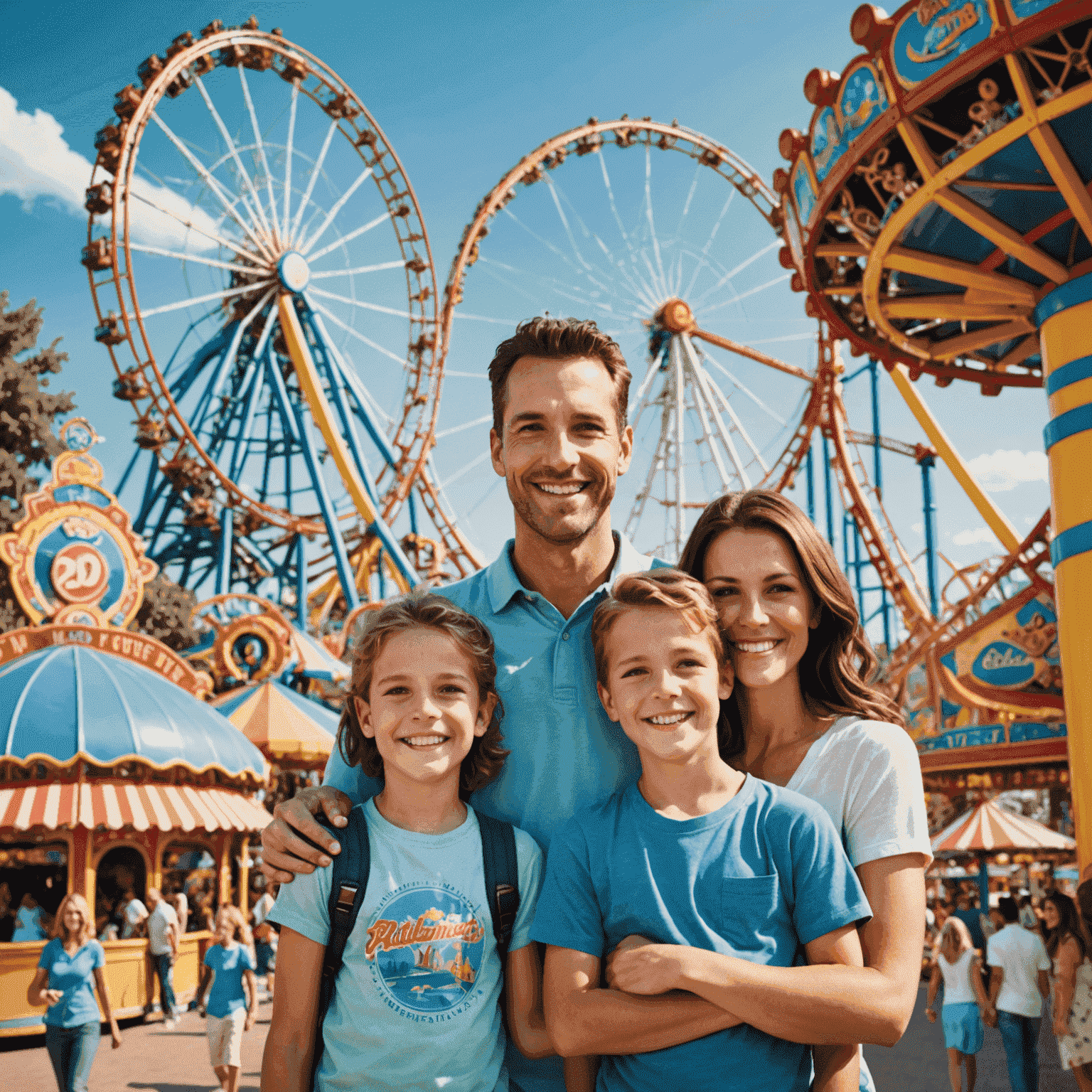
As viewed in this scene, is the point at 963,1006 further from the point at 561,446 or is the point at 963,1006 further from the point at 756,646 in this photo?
the point at 561,446

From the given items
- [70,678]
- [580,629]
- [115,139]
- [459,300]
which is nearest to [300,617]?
[459,300]

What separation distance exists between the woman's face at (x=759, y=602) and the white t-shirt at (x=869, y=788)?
19cm

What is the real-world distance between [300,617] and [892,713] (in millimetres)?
21283

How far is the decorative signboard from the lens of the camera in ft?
37.1

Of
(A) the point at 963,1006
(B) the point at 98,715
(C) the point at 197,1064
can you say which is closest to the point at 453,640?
(A) the point at 963,1006

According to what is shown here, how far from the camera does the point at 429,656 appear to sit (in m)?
2.13

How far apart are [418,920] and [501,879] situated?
0.17 meters

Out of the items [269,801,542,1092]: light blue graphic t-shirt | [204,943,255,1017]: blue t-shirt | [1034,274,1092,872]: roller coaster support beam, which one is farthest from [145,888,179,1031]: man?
[269,801,542,1092]: light blue graphic t-shirt

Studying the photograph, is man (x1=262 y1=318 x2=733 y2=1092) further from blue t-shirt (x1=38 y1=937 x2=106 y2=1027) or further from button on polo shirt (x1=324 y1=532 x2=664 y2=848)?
blue t-shirt (x1=38 y1=937 x2=106 y2=1027)

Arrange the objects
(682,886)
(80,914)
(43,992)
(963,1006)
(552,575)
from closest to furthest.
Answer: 1. (682,886)
2. (552,575)
3. (43,992)
4. (80,914)
5. (963,1006)

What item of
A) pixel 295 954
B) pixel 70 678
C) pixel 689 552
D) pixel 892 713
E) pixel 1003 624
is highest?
pixel 1003 624

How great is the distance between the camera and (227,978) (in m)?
7.01

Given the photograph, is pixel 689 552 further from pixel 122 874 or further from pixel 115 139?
A: pixel 115 139

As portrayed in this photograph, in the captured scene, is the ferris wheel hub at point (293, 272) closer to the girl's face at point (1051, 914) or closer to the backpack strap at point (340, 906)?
the girl's face at point (1051, 914)
